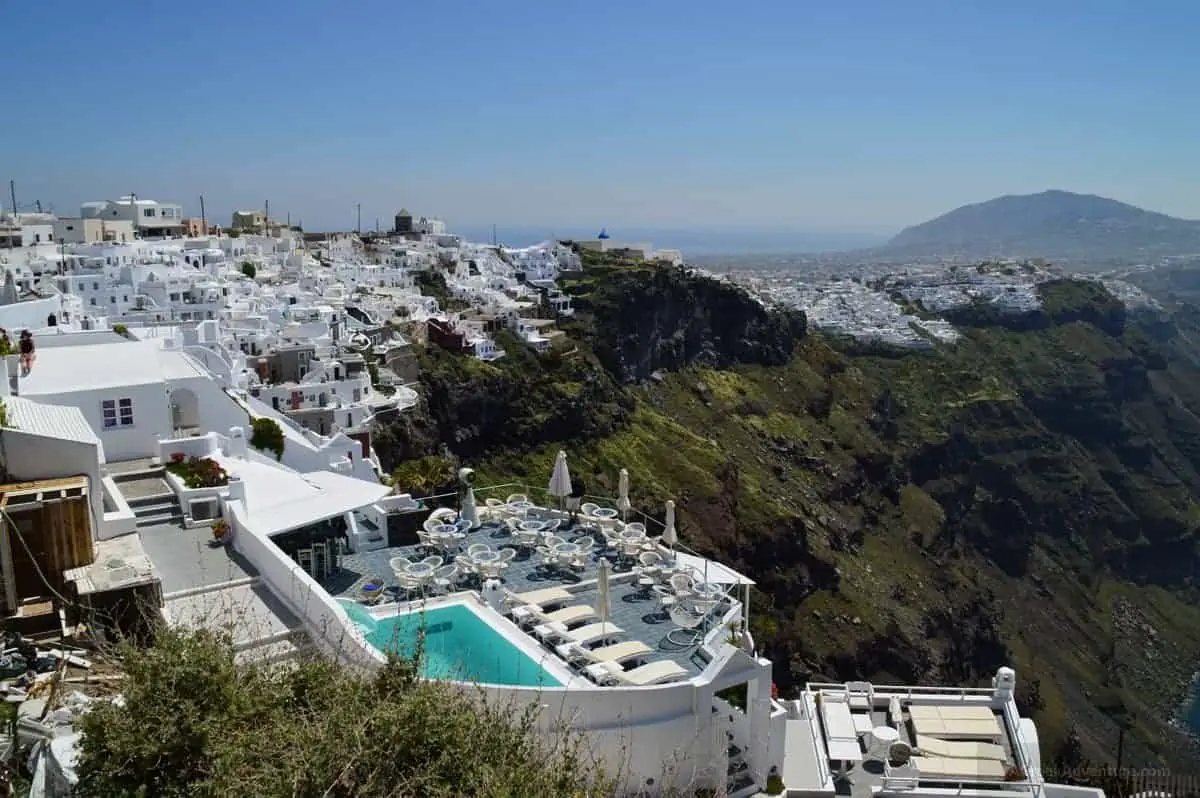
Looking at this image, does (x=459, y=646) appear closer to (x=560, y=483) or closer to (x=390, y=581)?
(x=390, y=581)

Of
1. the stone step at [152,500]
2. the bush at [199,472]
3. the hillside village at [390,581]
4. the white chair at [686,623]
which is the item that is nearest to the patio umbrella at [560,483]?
the hillside village at [390,581]

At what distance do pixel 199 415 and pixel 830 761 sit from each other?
16245 millimetres

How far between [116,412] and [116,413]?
0.09 ft

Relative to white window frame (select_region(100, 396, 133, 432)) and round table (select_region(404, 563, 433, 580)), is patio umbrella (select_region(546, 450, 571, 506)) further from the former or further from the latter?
white window frame (select_region(100, 396, 133, 432))

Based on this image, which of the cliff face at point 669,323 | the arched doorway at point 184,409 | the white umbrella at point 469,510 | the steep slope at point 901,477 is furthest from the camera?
the cliff face at point 669,323

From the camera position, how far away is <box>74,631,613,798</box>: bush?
7.70 m

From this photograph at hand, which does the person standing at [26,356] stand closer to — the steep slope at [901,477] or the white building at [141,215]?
the steep slope at [901,477]

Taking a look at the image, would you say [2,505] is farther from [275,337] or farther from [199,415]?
[275,337]

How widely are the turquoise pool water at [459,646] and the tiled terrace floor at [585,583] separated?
4.97 feet

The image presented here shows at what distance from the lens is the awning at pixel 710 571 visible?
16266 millimetres

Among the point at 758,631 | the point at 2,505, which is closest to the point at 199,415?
the point at 2,505

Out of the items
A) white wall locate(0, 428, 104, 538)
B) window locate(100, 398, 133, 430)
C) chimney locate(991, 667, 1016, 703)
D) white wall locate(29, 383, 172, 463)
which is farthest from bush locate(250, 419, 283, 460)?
chimney locate(991, 667, 1016, 703)

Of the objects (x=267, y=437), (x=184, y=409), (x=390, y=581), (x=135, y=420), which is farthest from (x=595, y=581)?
(x=184, y=409)

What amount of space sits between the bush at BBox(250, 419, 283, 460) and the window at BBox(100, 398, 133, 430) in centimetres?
398
